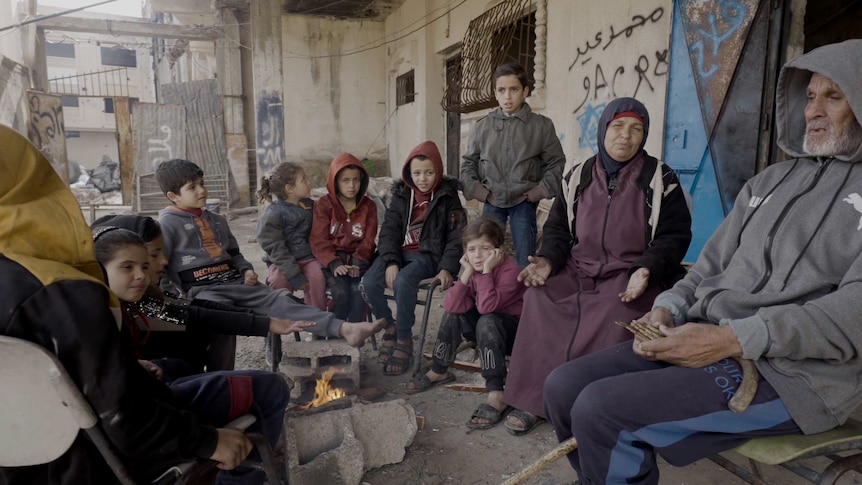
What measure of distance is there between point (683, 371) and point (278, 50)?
468 inches

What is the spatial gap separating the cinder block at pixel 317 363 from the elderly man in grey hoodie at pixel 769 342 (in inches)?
58.5

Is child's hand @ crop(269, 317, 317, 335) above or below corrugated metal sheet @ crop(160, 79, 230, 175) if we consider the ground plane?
below

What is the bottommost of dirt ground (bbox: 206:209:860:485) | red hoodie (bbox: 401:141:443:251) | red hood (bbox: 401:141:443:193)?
dirt ground (bbox: 206:209:860:485)

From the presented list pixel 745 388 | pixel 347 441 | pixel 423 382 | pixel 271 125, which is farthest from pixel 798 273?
pixel 271 125

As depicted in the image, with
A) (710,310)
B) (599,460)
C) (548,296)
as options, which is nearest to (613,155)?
(548,296)

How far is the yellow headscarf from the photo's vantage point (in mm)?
1122

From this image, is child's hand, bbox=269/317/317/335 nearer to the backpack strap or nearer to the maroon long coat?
the maroon long coat

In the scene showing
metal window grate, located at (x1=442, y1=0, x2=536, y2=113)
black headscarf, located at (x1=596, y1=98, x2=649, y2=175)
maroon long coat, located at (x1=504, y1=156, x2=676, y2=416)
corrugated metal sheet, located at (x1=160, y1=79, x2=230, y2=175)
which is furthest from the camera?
corrugated metal sheet, located at (x1=160, y1=79, x2=230, y2=175)

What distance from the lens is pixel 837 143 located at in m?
1.71

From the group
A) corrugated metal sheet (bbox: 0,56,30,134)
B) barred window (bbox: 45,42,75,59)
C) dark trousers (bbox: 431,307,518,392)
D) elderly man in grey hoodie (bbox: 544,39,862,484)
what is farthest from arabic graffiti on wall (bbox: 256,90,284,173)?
barred window (bbox: 45,42,75,59)

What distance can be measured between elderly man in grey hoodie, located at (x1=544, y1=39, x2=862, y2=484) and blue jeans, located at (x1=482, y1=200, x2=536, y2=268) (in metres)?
2.14

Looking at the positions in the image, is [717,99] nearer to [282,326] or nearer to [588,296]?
[588,296]

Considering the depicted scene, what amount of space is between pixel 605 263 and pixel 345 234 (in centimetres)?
192

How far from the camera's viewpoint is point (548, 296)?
2576 millimetres
